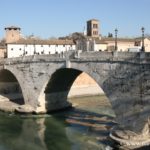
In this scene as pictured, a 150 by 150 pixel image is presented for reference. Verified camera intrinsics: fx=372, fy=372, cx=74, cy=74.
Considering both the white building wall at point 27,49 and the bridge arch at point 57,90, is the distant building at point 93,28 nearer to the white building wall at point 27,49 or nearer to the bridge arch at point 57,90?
the white building wall at point 27,49

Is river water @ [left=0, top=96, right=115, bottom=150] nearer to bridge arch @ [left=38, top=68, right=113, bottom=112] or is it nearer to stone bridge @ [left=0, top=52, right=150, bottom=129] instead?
bridge arch @ [left=38, top=68, right=113, bottom=112]

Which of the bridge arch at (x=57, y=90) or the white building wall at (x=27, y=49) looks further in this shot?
the white building wall at (x=27, y=49)

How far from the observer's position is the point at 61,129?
30.2 m

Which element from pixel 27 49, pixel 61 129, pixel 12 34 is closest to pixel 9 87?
pixel 27 49

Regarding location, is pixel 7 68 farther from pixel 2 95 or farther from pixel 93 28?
pixel 93 28

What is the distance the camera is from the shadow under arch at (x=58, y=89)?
1380 inches

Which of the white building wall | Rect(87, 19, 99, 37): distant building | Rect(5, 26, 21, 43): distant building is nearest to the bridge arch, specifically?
the white building wall

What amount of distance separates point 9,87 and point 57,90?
11029mm

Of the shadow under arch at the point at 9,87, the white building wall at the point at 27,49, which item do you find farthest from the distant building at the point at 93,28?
the shadow under arch at the point at 9,87

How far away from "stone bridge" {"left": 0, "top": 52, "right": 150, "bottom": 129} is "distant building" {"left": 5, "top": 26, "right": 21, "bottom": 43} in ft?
51.3

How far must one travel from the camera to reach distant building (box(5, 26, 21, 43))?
194ft

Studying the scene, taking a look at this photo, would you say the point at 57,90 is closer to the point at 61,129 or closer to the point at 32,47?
the point at 61,129

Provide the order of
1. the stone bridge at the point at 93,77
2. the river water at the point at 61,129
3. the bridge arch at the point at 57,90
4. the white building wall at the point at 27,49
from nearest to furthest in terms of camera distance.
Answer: the stone bridge at the point at 93,77, the river water at the point at 61,129, the bridge arch at the point at 57,90, the white building wall at the point at 27,49

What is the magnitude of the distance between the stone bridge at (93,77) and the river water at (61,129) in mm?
2011
